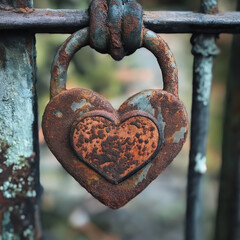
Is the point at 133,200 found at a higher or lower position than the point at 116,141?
lower

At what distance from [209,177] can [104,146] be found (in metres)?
1.49

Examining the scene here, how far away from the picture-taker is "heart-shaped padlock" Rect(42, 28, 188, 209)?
1.75 feet

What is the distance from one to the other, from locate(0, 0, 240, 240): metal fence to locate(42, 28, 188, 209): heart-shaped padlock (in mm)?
56

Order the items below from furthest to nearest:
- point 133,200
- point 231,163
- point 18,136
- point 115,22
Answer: point 133,200 < point 231,163 < point 18,136 < point 115,22

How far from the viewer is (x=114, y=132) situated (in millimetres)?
546

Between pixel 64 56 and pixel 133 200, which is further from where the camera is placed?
pixel 133 200

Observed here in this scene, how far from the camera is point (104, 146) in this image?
55cm

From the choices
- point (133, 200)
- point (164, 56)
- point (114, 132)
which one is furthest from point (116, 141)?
point (133, 200)

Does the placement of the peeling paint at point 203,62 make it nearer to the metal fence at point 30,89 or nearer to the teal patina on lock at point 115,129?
the metal fence at point 30,89

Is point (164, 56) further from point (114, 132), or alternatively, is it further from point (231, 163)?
point (231, 163)

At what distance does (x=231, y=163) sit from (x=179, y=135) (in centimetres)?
38

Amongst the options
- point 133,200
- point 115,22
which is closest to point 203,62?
point 115,22

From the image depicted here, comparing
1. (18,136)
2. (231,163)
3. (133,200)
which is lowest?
(133,200)

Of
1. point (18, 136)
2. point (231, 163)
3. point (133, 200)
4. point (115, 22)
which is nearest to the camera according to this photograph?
point (115, 22)
